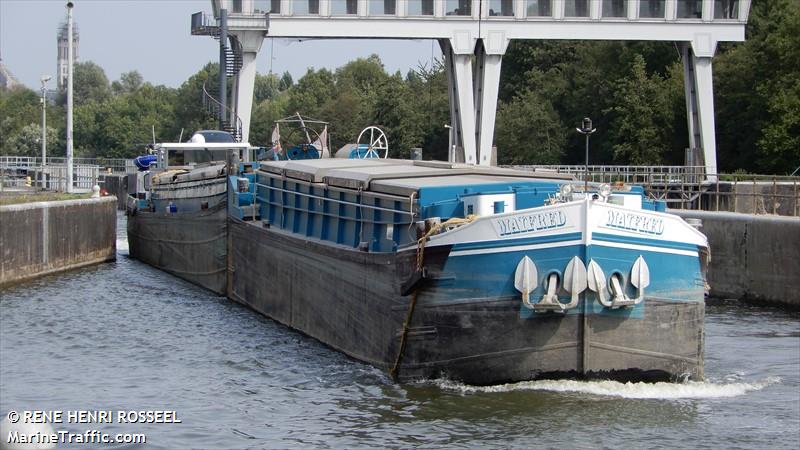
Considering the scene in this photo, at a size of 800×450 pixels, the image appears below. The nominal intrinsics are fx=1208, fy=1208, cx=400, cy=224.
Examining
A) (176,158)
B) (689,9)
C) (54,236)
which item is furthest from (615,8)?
(54,236)

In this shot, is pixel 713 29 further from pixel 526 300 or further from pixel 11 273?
pixel 526 300

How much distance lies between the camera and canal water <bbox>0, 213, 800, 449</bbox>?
643 inches

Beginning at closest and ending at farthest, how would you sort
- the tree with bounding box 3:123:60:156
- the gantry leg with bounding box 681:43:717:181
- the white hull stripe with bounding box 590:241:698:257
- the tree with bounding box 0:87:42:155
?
the white hull stripe with bounding box 590:241:698:257, the gantry leg with bounding box 681:43:717:181, the tree with bounding box 3:123:60:156, the tree with bounding box 0:87:42:155

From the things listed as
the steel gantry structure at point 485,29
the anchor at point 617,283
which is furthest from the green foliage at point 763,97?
the anchor at point 617,283

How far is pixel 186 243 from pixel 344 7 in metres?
17.1

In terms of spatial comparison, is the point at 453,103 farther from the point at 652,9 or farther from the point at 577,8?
the point at 652,9

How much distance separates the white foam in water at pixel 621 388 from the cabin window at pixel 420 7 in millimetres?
33933

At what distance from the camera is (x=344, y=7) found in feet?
164

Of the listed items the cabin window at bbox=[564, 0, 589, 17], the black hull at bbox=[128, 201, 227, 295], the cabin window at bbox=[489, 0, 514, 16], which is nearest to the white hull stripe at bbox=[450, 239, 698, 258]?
the black hull at bbox=[128, 201, 227, 295]

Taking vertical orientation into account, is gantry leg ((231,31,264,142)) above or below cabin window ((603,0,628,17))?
below

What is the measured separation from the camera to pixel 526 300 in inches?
674

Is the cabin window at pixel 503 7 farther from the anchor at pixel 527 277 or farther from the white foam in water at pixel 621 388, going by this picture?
the anchor at pixel 527 277

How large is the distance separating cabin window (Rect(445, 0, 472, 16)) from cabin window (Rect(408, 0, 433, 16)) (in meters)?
0.81

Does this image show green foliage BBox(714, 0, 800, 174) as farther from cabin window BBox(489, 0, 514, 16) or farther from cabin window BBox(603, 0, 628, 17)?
cabin window BBox(489, 0, 514, 16)
